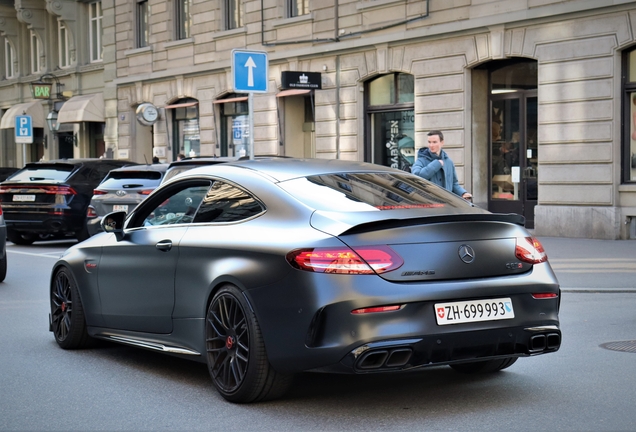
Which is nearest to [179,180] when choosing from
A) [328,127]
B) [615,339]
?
[615,339]

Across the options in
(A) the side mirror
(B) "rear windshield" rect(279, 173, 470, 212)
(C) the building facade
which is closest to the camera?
(B) "rear windshield" rect(279, 173, 470, 212)

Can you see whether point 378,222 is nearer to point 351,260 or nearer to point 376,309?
point 351,260

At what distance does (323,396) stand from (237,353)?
630mm

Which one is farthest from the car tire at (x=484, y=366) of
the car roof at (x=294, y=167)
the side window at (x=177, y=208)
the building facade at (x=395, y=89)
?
the building facade at (x=395, y=89)

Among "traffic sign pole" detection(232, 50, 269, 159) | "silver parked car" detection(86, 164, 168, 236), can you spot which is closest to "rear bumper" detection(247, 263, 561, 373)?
"traffic sign pole" detection(232, 50, 269, 159)

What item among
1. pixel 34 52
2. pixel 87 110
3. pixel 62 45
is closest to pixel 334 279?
pixel 87 110

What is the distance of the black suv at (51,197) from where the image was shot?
65.6 ft

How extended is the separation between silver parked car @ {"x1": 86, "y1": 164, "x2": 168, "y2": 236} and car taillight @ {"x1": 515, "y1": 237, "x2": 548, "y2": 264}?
469 inches

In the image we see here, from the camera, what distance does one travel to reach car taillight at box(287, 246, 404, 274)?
18.7 ft

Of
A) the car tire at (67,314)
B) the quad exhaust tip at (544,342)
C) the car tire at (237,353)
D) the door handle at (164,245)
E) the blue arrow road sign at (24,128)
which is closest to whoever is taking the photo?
the car tire at (237,353)

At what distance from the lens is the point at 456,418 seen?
578cm

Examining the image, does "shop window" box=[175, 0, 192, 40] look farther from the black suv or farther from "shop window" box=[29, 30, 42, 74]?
"shop window" box=[29, 30, 42, 74]

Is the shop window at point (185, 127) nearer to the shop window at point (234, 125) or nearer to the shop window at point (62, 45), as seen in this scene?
the shop window at point (234, 125)

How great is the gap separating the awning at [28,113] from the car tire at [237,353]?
36780mm
